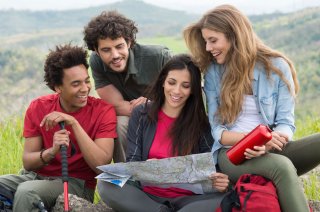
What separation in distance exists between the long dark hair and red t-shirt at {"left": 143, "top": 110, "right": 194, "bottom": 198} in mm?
32

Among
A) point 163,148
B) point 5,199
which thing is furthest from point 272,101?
point 5,199

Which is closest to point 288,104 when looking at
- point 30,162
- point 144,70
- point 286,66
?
point 286,66

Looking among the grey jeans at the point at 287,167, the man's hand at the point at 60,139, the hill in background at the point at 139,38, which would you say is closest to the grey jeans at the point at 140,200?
the grey jeans at the point at 287,167

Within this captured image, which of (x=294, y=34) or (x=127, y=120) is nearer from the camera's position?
(x=127, y=120)

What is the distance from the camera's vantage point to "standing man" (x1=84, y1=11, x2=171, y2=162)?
4582 mm

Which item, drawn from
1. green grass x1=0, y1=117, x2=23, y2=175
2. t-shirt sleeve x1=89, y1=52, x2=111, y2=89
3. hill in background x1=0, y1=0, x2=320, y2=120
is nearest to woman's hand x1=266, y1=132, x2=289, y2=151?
t-shirt sleeve x1=89, y1=52, x2=111, y2=89

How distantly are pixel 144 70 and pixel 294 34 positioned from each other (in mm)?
32142

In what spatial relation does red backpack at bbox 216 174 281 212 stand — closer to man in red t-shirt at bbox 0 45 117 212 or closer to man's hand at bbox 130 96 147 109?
man in red t-shirt at bbox 0 45 117 212

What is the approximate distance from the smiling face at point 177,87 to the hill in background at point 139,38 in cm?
916

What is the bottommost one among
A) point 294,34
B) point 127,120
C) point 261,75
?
point 294,34

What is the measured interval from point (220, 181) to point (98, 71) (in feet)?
4.45

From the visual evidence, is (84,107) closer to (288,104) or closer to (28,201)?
(28,201)

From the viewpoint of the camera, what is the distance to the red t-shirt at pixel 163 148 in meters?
4.14

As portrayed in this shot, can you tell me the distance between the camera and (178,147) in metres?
4.18
